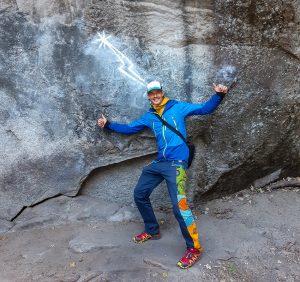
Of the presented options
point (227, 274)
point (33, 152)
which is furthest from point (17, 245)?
point (227, 274)

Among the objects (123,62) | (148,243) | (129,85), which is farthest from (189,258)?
(123,62)

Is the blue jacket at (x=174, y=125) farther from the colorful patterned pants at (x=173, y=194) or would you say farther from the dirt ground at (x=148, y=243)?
the dirt ground at (x=148, y=243)

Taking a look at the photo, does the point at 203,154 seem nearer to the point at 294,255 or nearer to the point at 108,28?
the point at 294,255

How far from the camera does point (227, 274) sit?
388cm

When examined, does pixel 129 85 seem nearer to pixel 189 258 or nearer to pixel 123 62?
pixel 123 62

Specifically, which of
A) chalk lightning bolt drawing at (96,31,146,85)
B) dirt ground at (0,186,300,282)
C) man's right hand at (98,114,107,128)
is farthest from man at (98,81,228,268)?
chalk lightning bolt drawing at (96,31,146,85)

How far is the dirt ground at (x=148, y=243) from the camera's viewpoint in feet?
12.8

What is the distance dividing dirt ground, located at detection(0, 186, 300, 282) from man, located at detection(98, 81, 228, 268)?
18 centimetres

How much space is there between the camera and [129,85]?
455 cm

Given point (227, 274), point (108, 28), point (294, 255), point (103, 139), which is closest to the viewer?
point (227, 274)

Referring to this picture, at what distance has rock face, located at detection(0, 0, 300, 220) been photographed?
4.35m

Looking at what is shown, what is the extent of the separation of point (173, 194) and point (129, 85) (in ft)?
4.60

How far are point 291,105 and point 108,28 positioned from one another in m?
2.35

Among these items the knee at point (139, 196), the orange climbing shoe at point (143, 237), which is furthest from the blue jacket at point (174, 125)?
the orange climbing shoe at point (143, 237)
